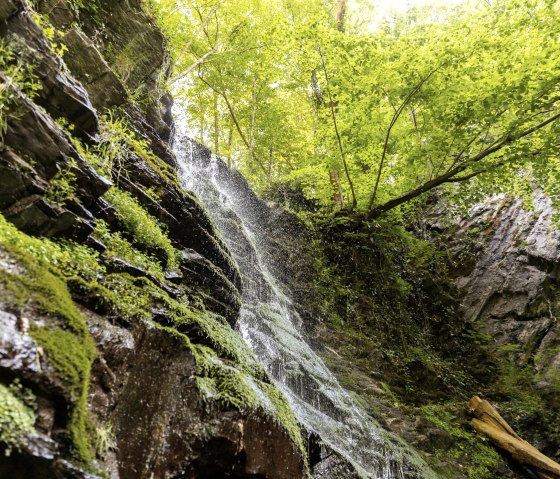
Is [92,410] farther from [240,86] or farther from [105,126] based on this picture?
[240,86]

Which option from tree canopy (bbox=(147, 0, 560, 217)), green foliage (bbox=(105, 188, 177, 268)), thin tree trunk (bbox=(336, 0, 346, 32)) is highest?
thin tree trunk (bbox=(336, 0, 346, 32))

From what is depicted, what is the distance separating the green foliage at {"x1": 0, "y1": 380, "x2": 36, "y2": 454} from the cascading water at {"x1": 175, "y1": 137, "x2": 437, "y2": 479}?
11.0 ft

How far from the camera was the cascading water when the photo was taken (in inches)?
235

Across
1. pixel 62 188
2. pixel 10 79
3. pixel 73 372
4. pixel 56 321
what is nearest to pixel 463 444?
pixel 73 372

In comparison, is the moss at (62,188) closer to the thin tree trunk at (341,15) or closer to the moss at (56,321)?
the moss at (56,321)

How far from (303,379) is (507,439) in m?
4.84

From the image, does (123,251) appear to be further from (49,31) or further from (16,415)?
(49,31)

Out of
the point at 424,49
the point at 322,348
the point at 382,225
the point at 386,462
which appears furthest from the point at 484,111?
the point at 386,462

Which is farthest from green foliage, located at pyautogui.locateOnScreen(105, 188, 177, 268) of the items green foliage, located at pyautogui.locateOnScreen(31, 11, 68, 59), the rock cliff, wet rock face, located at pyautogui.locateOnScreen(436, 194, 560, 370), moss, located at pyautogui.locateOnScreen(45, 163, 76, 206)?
wet rock face, located at pyautogui.locateOnScreen(436, 194, 560, 370)

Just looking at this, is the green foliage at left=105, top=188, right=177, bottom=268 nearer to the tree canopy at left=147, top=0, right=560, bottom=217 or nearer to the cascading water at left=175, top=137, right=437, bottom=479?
the cascading water at left=175, top=137, right=437, bottom=479

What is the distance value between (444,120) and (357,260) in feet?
16.6

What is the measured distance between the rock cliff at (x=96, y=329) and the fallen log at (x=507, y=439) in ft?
20.8

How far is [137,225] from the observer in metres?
4.56

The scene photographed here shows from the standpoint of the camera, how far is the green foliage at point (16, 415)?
5.74 ft
